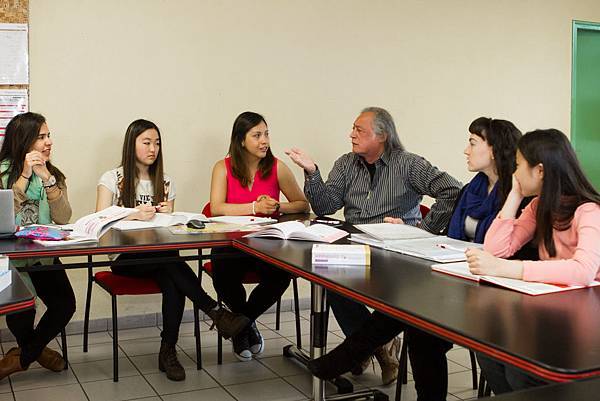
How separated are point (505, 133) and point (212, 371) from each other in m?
1.70

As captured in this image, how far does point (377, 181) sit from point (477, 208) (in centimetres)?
81

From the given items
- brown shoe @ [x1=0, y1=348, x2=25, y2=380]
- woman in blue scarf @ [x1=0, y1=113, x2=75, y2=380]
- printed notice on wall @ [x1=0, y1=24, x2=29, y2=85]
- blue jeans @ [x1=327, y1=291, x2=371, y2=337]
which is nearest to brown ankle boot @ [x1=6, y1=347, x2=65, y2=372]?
woman in blue scarf @ [x1=0, y1=113, x2=75, y2=380]

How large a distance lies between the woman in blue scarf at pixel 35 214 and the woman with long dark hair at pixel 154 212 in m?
0.26

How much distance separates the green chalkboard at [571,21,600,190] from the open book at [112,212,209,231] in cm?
322

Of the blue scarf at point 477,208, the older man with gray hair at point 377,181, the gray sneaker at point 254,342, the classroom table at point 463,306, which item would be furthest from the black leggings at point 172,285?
the blue scarf at point 477,208

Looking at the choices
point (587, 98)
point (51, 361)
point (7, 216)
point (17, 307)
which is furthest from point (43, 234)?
point (587, 98)

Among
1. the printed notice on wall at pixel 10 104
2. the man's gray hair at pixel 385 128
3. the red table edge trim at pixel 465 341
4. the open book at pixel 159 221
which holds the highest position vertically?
the printed notice on wall at pixel 10 104

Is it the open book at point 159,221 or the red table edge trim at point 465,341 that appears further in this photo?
the open book at point 159,221

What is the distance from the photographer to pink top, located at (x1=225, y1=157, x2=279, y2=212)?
12.4 feet

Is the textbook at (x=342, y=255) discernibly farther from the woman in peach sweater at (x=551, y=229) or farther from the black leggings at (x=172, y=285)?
the black leggings at (x=172, y=285)

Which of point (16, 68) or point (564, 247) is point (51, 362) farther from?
point (564, 247)

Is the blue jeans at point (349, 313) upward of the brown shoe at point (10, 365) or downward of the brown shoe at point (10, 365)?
upward

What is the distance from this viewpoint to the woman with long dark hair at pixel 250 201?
3.47 meters

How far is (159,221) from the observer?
3.23 m
